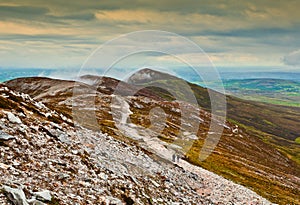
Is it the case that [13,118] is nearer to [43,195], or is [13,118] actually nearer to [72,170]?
[72,170]

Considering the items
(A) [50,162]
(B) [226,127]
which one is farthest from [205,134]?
(A) [50,162]

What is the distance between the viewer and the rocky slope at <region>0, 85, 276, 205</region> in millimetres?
19933

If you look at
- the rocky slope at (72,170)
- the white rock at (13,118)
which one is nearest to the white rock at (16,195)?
the rocky slope at (72,170)

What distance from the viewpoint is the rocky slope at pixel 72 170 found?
19.9 meters

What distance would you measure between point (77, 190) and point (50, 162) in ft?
12.2

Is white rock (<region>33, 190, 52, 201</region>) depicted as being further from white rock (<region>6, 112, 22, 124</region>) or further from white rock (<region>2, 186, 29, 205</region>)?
white rock (<region>6, 112, 22, 124</region>)

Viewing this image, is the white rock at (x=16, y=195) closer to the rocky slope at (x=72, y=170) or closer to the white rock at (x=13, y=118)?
the rocky slope at (x=72, y=170)

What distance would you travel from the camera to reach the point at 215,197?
4156 cm

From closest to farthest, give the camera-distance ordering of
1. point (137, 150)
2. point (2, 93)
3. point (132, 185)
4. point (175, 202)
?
point (132, 185)
point (175, 202)
point (2, 93)
point (137, 150)

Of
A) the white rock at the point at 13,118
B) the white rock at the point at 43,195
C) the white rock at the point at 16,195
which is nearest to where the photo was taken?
the white rock at the point at 16,195

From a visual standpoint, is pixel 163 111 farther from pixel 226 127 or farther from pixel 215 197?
pixel 215 197

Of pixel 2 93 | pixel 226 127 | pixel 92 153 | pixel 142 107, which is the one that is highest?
pixel 2 93

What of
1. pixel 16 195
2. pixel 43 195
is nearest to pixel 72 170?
pixel 43 195

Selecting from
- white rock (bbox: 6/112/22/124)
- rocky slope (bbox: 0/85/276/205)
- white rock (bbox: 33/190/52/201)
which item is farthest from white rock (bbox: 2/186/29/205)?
white rock (bbox: 6/112/22/124)
